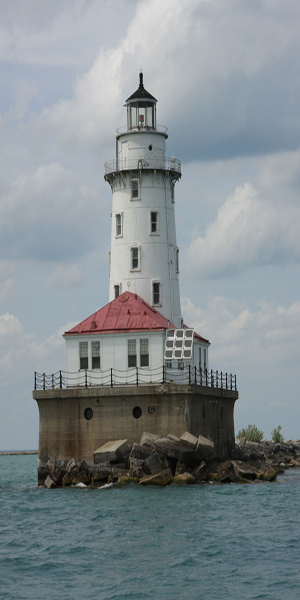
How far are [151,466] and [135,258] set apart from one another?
14.4m

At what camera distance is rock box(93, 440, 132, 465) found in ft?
124

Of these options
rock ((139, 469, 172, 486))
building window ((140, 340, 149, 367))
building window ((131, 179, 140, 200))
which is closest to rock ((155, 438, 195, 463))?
rock ((139, 469, 172, 486))

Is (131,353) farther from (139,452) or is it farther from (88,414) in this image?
(139,452)

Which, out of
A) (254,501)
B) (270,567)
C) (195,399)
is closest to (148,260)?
(195,399)

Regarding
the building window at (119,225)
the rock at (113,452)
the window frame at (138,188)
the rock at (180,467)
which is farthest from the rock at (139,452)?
the window frame at (138,188)

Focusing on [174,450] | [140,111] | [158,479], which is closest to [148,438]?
[174,450]

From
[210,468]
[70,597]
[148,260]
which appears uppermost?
[148,260]

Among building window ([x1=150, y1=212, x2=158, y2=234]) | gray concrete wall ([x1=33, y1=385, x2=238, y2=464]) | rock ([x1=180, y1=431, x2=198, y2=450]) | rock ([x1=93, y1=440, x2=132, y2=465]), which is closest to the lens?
rock ([x1=93, y1=440, x2=132, y2=465])

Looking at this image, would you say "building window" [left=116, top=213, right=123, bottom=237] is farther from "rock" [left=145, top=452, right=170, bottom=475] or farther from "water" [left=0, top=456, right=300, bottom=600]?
"water" [left=0, top=456, right=300, bottom=600]

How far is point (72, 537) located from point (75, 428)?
13266mm

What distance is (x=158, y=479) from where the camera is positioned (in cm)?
3666

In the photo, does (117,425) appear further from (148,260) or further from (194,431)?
(148,260)

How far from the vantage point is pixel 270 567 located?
2325cm

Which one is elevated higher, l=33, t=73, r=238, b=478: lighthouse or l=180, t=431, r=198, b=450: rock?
l=33, t=73, r=238, b=478: lighthouse
